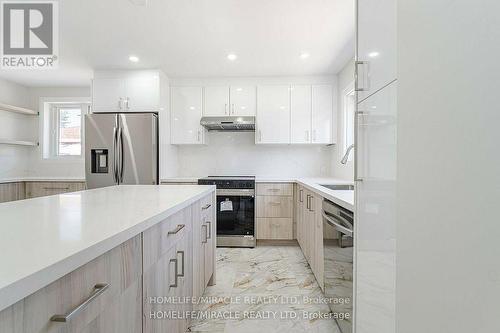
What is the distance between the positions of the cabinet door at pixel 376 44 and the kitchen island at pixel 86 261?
1.03 m

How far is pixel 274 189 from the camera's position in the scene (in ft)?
11.4

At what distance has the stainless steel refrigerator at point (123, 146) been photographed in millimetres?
3383

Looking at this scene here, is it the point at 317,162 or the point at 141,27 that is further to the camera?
the point at 317,162

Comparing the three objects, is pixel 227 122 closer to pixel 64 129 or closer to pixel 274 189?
pixel 274 189

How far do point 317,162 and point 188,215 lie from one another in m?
2.89

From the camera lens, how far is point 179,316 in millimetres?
1295

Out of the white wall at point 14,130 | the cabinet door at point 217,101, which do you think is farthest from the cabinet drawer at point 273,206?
the white wall at point 14,130

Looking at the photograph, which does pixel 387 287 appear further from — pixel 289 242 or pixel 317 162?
pixel 317 162

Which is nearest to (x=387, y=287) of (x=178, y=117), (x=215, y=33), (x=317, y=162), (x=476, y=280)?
(x=476, y=280)

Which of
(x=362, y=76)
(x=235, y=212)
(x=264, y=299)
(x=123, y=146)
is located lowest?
(x=264, y=299)

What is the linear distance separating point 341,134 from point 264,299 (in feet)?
7.74

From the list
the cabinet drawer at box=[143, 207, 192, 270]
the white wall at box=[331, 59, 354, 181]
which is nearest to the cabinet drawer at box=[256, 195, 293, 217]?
the white wall at box=[331, 59, 354, 181]

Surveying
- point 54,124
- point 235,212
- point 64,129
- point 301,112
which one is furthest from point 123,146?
point 301,112

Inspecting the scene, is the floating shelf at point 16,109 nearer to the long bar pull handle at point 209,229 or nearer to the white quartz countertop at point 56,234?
the white quartz countertop at point 56,234
